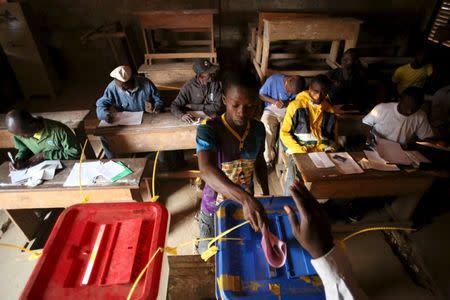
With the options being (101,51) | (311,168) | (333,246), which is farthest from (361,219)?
(101,51)

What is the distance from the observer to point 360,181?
85.6 inches

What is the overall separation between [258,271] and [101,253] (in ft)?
1.83

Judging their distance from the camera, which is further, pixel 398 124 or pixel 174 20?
pixel 174 20

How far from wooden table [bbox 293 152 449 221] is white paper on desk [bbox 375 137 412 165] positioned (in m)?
0.14

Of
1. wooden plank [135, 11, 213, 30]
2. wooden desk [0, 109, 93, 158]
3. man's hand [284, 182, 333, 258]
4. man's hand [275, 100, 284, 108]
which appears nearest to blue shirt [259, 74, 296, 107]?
man's hand [275, 100, 284, 108]

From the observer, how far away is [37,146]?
243cm

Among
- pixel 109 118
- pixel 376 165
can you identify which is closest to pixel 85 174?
pixel 109 118

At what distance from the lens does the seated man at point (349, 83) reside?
3736mm

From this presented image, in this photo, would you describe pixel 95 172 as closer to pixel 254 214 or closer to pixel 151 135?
pixel 151 135

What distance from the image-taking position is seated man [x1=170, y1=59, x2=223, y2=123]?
10.7 feet

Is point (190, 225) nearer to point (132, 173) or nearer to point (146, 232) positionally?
point (132, 173)

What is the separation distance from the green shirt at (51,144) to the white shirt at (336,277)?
2.47 metres

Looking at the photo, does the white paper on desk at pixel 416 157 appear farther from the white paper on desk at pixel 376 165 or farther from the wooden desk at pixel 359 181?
the white paper on desk at pixel 376 165

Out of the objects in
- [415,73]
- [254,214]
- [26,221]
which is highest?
[254,214]
